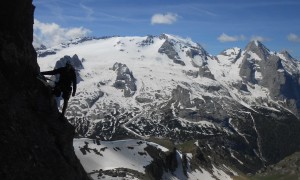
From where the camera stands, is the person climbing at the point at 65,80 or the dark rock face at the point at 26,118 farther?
the person climbing at the point at 65,80

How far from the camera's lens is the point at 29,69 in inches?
1154

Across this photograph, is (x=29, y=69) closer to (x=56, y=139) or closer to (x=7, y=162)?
(x=56, y=139)

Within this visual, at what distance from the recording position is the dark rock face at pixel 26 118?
23906mm

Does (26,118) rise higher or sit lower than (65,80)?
lower

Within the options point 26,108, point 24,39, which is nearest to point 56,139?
point 26,108

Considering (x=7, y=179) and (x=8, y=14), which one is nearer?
(x=7, y=179)

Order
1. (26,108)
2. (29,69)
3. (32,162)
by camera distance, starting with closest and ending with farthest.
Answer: (32,162) < (26,108) < (29,69)

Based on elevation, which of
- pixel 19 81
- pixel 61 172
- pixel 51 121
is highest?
pixel 19 81

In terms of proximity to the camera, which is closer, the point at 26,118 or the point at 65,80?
the point at 26,118

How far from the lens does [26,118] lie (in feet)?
87.6

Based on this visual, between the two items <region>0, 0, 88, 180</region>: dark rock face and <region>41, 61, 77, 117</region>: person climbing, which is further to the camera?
<region>41, 61, 77, 117</region>: person climbing

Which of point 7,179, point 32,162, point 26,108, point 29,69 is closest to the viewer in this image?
point 7,179

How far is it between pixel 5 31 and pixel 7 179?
31.6ft

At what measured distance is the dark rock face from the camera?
23906mm
